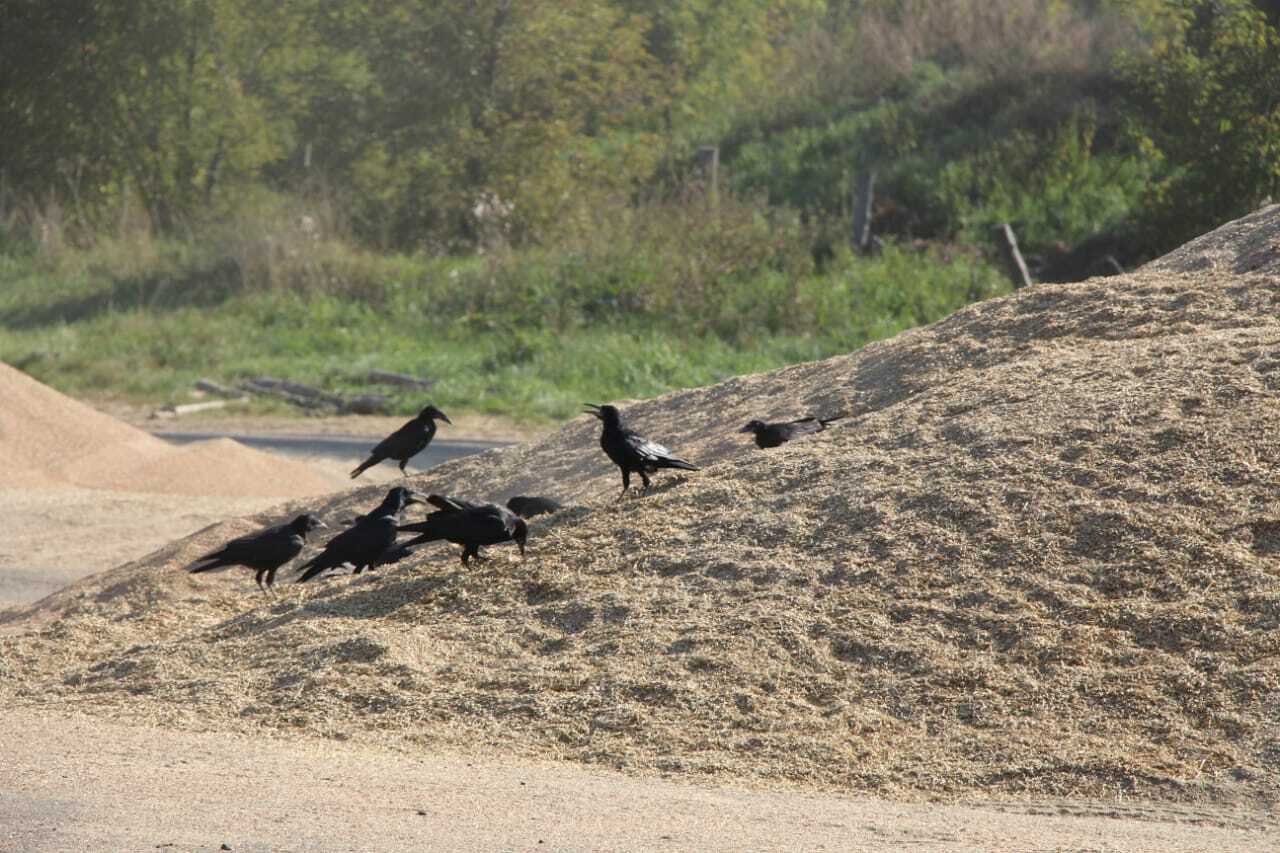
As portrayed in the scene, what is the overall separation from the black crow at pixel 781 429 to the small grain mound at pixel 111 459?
5864 mm

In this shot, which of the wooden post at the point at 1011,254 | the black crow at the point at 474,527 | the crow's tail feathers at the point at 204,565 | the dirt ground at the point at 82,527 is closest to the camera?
the black crow at the point at 474,527

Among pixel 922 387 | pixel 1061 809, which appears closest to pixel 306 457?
pixel 922 387

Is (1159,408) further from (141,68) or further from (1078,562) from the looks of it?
(141,68)

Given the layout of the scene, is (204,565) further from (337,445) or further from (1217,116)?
(1217,116)

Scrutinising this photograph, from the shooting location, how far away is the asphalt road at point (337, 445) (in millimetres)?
15078

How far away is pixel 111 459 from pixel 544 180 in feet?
43.9

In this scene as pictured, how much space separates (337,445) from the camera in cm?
1591

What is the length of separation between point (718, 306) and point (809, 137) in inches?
369

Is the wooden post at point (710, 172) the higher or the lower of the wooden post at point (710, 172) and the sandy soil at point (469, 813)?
the lower

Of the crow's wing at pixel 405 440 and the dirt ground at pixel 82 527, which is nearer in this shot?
the crow's wing at pixel 405 440

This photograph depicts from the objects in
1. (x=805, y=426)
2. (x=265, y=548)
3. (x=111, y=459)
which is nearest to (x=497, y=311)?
(x=111, y=459)

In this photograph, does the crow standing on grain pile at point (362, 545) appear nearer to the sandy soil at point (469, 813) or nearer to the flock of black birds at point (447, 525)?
the flock of black birds at point (447, 525)

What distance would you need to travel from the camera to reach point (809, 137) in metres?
28.7

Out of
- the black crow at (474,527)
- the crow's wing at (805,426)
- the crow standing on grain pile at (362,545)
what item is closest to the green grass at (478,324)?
the crow's wing at (805,426)
